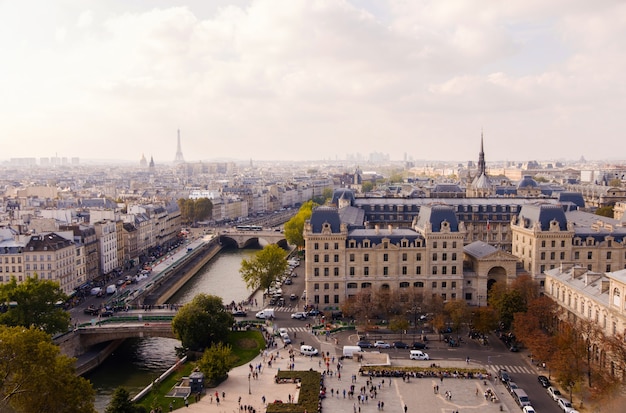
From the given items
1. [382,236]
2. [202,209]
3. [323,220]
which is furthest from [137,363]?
[202,209]

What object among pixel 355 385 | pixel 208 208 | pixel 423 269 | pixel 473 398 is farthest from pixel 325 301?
pixel 208 208

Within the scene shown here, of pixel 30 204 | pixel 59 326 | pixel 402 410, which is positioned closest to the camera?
pixel 402 410

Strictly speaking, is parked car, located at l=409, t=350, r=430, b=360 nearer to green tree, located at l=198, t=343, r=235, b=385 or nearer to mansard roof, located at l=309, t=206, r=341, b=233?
green tree, located at l=198, t=343, r=235, b=385

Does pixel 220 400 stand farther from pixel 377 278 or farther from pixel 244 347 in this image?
pixel 377 278

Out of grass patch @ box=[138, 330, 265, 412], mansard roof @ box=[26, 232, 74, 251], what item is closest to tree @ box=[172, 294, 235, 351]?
grass patch @ box=[138, 330, 265, 412]

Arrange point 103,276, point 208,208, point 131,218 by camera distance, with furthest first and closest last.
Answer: point 208,208, point 131,218, point 103,276

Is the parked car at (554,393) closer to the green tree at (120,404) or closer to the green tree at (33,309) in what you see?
the green tree at (120,404)

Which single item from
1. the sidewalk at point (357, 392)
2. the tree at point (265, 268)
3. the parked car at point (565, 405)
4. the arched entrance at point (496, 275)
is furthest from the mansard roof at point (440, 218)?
the parked car at point (565, 405)
